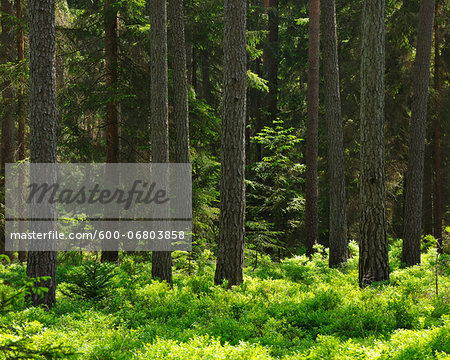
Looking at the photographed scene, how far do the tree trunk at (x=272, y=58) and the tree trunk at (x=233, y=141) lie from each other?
33.4 feet

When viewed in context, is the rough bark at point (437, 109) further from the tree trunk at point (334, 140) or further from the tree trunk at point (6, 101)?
the tree trunk at point (6, 101)

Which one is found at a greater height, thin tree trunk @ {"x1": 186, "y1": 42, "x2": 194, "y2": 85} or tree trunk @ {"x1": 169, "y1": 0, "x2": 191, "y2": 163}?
thin tree trunk @ {"x1": 186, "y1": 42, "x2": 194, "y2": 85}

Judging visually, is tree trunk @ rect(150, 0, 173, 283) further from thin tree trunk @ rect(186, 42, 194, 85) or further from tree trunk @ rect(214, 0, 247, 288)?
thin tree trunk @ rect(186, 42, 194, 85)

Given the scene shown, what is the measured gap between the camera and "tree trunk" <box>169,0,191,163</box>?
9.98 metres

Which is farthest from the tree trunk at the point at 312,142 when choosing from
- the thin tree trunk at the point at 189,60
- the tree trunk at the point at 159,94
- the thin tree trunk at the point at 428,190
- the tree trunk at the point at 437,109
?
the thin tree trunk at the point at 189,60

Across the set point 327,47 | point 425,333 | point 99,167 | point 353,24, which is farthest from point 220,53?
point 425,333

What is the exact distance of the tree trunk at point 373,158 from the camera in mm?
7496

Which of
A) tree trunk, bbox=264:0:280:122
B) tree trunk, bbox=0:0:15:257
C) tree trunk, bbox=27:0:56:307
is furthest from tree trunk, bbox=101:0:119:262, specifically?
tree trunk, bbox=264:0:280:122

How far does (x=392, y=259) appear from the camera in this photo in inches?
430

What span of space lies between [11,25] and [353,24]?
1252 centimetres

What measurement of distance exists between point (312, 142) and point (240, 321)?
8.75 meters

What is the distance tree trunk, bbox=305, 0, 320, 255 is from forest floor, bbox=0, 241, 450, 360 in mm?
4575

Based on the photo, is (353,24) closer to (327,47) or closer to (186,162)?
(327,47)
